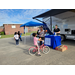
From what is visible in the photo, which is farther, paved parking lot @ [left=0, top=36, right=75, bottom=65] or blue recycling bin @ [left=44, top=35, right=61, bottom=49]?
blue recycling bin @ [left=44, top=35, right=61, bottom=49]

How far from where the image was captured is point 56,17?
9203mm

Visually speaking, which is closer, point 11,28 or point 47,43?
point 47,43

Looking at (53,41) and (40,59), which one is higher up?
(53,41)

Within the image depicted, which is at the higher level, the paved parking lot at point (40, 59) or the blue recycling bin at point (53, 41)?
the blue recycling bin at point (53, 41)

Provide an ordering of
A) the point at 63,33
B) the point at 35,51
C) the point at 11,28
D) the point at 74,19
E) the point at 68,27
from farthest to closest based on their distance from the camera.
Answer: the point at 11,28
the point at 63,33
the point at 68,27
the point at 74,19
the point at 35,51

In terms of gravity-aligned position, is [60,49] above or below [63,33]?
below

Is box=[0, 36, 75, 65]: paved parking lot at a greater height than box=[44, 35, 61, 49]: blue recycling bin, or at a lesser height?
lesser

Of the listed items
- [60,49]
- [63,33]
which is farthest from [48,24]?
[60,49]

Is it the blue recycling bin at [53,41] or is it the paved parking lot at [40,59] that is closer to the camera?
the paved parking lot at [40,59]

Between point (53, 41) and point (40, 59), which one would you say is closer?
point (40, 59)
